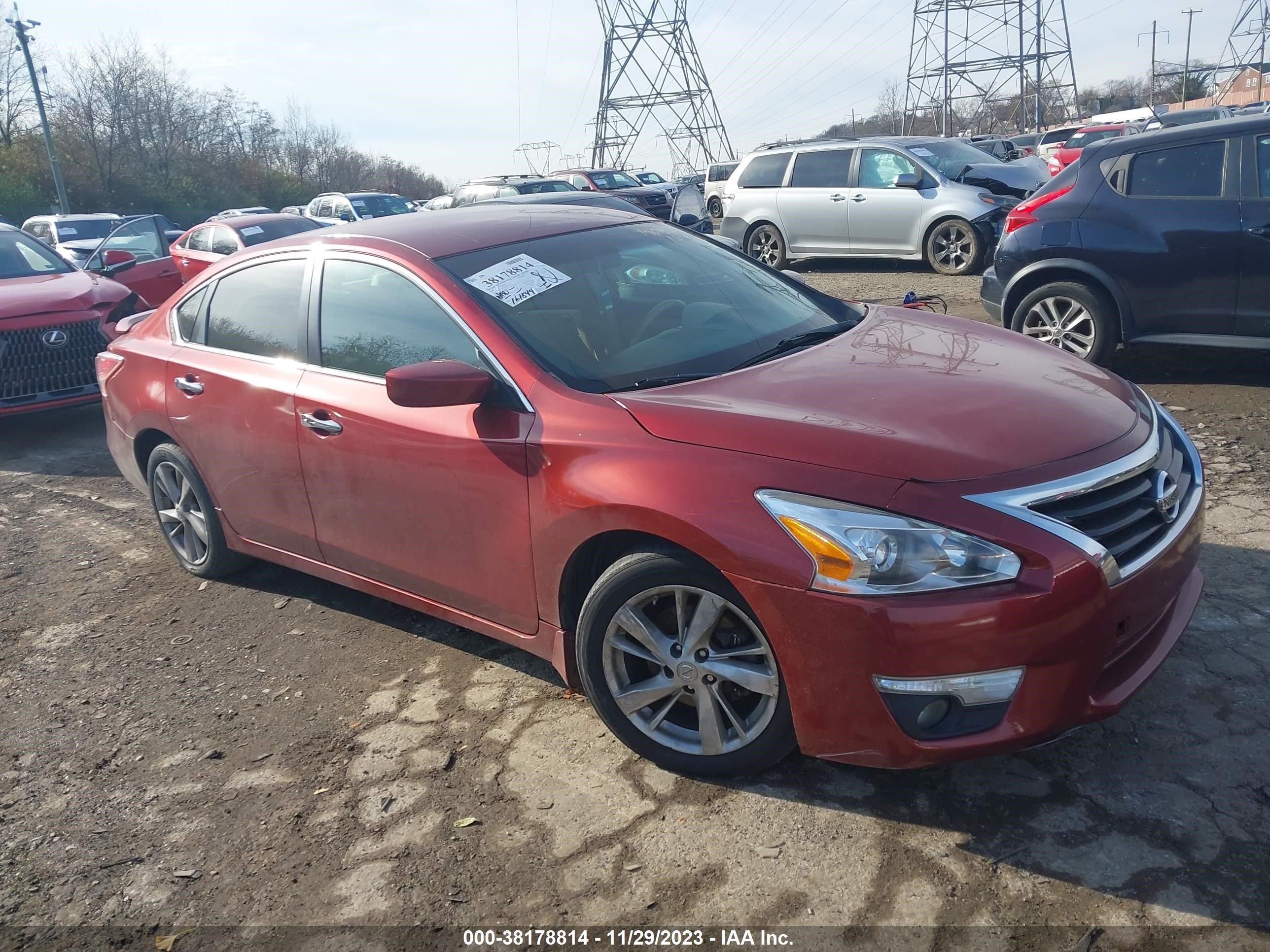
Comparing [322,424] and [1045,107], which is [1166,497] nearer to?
[322,424]

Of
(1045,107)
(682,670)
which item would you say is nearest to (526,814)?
(682,670)

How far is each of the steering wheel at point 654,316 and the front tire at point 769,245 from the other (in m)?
10.8

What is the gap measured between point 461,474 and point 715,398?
0.89 metres

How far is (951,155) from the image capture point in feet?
45.1

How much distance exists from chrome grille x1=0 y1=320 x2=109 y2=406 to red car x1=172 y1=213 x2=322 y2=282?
14.6ft

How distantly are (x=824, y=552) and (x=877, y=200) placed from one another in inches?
455

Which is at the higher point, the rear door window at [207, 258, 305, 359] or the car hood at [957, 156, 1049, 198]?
the rear door window at [207, 258, 305, 359]

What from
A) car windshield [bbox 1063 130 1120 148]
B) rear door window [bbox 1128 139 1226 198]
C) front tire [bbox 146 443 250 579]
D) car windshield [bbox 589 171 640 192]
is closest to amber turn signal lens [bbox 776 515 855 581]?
front tire [bbox 146 443 250 579]

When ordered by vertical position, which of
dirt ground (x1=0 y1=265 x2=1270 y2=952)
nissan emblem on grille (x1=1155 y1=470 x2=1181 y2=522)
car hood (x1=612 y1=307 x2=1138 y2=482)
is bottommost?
dirt ground (x1=0 y1=265 x2=1270 y2=952)

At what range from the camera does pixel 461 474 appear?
3.25 m

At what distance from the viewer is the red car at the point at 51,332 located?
750 cm

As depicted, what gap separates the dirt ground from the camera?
243 centimetres

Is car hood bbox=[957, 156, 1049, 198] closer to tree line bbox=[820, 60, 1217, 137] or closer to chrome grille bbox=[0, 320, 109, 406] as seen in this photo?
chrome grille bbox=[0, 320, 109, 406]

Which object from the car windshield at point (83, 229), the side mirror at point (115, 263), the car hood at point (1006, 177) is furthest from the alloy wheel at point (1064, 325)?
A: the car windshield at point (83, 229)
